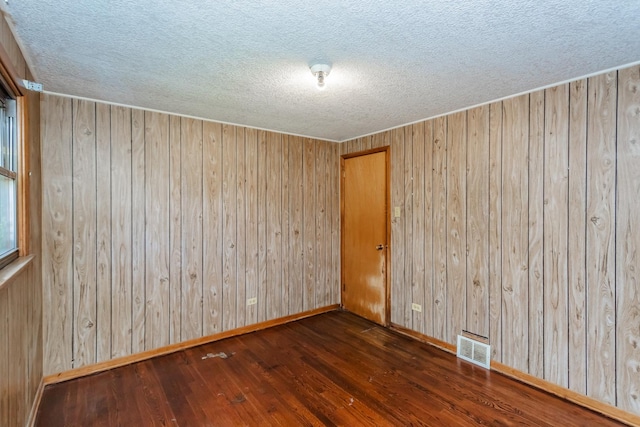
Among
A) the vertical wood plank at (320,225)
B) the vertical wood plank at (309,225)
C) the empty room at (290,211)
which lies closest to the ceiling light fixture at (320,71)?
the empty room at (290,211)

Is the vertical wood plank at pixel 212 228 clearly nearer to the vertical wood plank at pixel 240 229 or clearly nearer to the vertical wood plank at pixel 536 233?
the vertical wood plank at pixel 240 229

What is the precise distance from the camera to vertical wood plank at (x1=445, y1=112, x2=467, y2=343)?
2.98 meters

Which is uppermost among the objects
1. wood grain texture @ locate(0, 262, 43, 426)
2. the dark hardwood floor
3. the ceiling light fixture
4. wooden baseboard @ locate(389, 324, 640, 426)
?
the ceiling light fixture

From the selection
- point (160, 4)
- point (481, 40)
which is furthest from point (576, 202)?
point (160, 4)

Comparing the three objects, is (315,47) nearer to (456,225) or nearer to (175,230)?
(456,225)

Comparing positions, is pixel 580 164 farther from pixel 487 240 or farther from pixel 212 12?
pixel 212 12

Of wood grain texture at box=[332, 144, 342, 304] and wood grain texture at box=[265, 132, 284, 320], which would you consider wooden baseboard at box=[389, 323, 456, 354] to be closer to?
wood grain texture at box=[332, 144, 342, 304]

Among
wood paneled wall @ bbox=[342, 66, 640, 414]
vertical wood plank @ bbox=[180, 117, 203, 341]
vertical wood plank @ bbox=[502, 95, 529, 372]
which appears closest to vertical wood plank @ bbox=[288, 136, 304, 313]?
vertical wood plank @ bbox=[180, 117, 203, 341]

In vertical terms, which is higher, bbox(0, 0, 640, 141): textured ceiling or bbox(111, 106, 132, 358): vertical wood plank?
bbox(0, 0, 640, 141): textured ceiling

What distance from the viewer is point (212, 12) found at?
1477mm

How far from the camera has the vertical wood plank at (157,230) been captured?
2.97 m

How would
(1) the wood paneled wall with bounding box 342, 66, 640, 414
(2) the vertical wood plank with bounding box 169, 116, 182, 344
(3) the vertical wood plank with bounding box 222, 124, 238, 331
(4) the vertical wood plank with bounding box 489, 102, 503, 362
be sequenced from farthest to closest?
(3) the vertical wood plank with bounding box 222, 124, 238, 331, (2) the vertical wood plank with bounding box 169, 116, 182, 344, (4) the vertical wood plank with bounding box 489, 102, 503, 362, (1) the wood paneled wall with bounding box 342, 66, 640, 414

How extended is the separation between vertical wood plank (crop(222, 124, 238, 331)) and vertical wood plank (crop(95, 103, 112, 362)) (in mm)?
1041

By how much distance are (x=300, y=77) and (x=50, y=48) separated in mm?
1487
